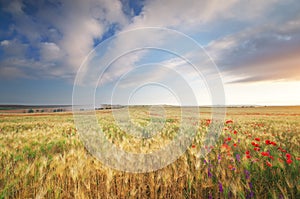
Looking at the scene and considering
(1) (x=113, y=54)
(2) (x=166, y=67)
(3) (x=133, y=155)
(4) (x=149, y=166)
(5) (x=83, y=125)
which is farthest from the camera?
(5) (x=83, y=125)

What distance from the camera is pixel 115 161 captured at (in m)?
3.37

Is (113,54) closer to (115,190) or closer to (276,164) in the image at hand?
(115,190)

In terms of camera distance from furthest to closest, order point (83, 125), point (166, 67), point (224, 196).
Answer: point (83, 125), point (166, 67), point (224, 196)

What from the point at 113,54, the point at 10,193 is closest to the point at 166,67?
the point at 113,54

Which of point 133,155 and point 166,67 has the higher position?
point 166,67

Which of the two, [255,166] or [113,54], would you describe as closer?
[255,166]

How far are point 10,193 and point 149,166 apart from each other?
1902 mm

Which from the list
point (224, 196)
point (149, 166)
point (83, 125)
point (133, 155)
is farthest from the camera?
point (83, 125)

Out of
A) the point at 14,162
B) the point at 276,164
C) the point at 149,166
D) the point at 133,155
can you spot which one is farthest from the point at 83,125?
the point at 276,164

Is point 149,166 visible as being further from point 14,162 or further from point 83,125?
point 83,125

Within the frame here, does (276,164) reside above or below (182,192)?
above

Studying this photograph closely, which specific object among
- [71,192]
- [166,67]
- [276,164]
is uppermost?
[166,67]

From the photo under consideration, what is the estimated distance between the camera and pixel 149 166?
329 centimetres

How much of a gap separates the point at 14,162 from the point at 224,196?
145 inches
